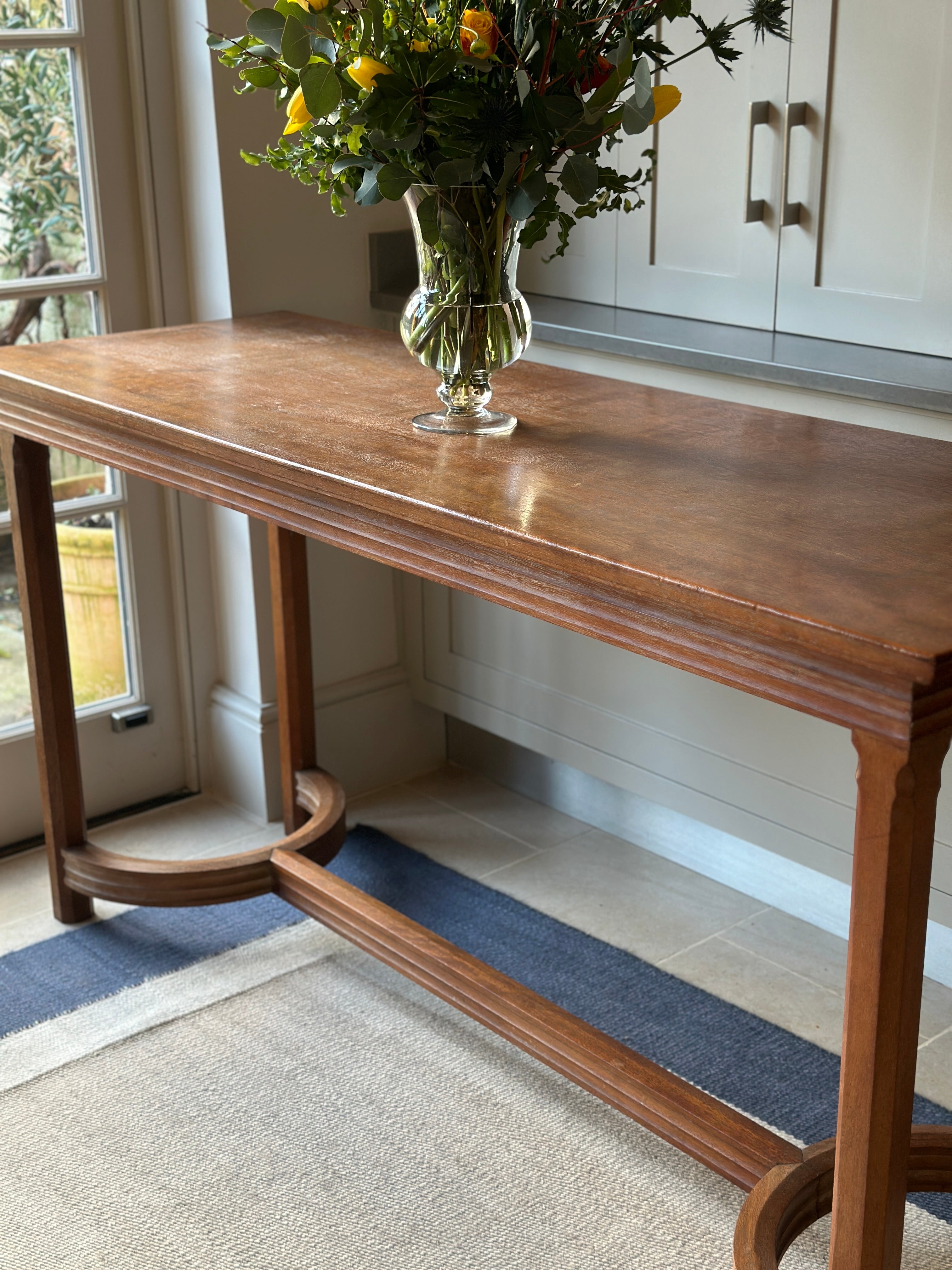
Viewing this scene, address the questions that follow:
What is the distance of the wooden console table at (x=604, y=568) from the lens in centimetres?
114

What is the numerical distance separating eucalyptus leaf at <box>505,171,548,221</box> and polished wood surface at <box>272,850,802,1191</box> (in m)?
1.08

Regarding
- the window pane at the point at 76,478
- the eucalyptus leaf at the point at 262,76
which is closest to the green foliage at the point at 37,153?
the window pane at the point at 76,478

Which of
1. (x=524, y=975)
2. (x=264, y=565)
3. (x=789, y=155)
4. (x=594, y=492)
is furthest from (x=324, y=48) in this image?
(x=524, y=975)

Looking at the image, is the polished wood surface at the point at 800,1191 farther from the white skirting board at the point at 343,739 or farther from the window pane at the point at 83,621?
the window pane at the point at 83,621

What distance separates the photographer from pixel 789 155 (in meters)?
2.30

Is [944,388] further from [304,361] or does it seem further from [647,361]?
[304,361]

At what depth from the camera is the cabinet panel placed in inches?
91.6

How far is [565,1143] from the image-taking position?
6.40 feet

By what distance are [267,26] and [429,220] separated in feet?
0.92

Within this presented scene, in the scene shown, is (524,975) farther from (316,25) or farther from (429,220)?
(316,25)

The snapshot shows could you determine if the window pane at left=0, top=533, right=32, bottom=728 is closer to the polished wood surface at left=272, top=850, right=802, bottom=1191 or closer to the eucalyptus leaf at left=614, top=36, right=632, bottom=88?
the polished wood surface at left=272, top=850, right=802, bottom=1191

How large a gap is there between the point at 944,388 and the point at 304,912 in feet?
4.51

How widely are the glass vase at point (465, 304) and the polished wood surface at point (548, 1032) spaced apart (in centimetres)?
83

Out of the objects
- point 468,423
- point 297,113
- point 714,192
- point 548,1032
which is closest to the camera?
point 297,113
